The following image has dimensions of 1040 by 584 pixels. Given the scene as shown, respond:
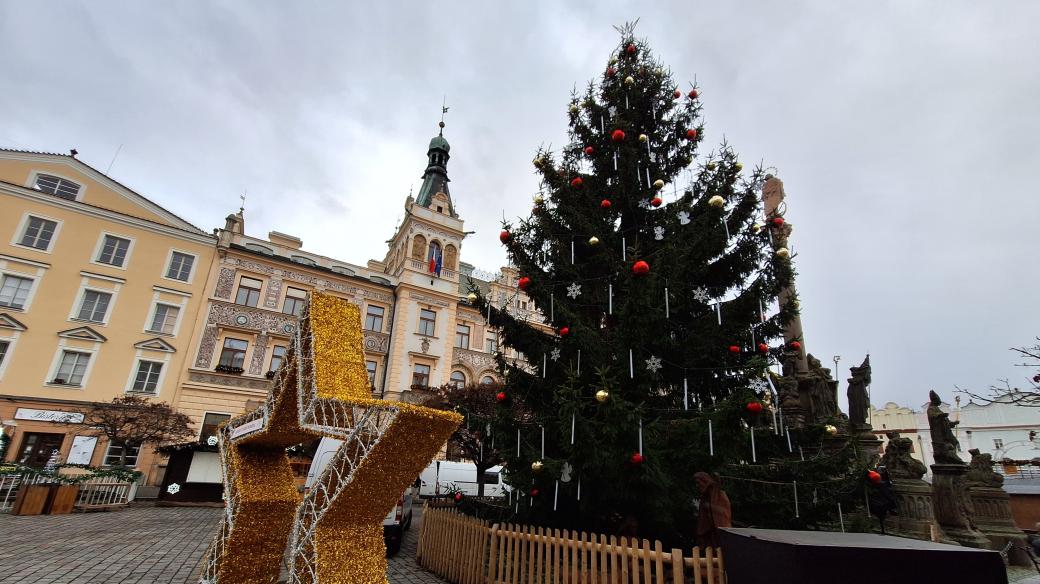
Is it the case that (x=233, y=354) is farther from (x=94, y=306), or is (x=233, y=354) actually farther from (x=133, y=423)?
(x=133, y=423)

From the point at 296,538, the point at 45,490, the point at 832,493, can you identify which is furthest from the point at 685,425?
the point at 45,490

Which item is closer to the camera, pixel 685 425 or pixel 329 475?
pixel 329 475

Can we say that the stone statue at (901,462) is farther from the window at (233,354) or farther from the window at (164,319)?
the window at (164,319)

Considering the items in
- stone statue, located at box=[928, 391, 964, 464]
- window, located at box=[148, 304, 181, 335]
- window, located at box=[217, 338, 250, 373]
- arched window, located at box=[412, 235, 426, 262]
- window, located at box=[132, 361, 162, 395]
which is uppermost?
arched window, located at box=[412, 235, 426, 262]

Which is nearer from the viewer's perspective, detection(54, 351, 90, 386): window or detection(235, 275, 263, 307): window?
detection(54, 351, 90, 386): window

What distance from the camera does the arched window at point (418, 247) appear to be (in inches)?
1163

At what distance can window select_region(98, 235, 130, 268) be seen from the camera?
22656 millimetres

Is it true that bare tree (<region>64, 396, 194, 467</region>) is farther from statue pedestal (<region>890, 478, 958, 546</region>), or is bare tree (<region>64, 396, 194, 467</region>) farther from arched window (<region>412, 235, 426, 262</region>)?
statue pedestal (<region>890, 478, 958, 546</region>)

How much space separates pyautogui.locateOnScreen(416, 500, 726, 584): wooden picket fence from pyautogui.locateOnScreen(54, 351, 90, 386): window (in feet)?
73.4

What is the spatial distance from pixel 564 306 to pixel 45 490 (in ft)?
54.3

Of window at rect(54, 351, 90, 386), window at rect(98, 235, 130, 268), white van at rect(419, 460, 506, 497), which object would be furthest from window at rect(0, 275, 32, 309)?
white van at rect(419, 460, 506, 497)

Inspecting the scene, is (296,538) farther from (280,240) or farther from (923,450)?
(923,450)

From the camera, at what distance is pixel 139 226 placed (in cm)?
2364

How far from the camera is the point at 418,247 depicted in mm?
29781
